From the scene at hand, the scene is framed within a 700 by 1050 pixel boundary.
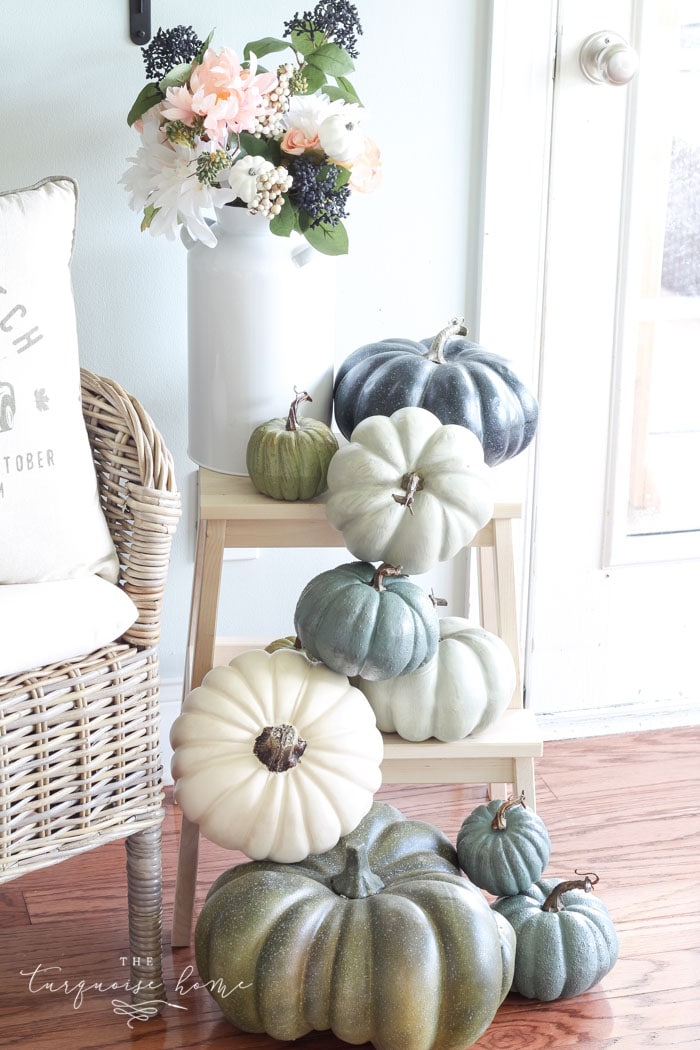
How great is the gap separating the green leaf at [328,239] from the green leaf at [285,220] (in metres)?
0.04

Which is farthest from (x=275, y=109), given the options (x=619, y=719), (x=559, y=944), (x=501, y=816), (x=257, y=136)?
(x=619, y=719)

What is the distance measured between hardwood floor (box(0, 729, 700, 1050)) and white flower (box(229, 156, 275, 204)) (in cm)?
97

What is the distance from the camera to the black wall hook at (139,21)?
5.43 feet

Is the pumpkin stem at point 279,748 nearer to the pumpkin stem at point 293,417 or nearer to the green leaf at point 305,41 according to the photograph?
the pumpkin stem at point 293,417

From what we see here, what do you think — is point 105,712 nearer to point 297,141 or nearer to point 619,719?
point 297,141

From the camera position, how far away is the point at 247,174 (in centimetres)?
136

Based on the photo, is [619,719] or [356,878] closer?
[356,878]

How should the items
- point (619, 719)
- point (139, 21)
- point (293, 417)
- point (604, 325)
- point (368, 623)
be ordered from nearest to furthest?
point (368, 623) < point (293, 417) < point (139, 21) < point (604, 325) < point (619, 719)

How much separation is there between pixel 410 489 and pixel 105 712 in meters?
0.43

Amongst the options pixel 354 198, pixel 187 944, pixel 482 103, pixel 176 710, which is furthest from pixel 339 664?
pixel 482 103

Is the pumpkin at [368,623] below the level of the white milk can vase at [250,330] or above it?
below

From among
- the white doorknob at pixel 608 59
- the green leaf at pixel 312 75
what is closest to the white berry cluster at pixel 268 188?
the green leaf at pixel 312 75

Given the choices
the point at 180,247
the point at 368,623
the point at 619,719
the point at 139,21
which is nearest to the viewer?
the point at 368,623

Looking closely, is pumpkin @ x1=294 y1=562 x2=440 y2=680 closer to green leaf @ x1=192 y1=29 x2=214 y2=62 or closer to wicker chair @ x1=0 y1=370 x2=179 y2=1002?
wicker chair @ x1=0 y1=370 x2=179 y2=1002
